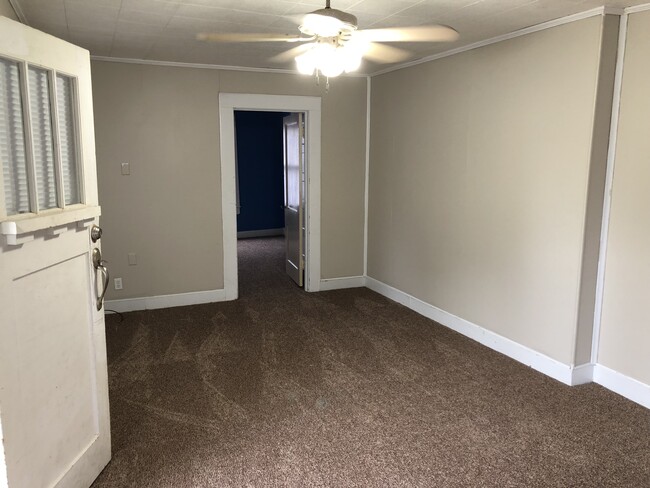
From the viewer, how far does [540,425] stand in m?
2.81

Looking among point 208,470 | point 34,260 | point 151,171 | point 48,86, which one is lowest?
point 208,470

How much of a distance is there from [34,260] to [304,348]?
2.42 meters

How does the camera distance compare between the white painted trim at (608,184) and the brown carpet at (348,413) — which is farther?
the white painted trim at (608,184)

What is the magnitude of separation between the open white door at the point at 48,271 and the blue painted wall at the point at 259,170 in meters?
6.80

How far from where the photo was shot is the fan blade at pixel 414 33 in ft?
6.93

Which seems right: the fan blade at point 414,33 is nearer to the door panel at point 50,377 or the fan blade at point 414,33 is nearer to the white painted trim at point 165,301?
the door panel at point 50,377

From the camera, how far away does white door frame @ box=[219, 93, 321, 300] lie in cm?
495

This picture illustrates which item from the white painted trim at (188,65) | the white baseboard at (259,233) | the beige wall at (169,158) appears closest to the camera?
the white painted trim at (188,65)

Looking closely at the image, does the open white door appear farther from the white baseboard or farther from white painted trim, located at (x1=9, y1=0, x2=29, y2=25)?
the white baseboard

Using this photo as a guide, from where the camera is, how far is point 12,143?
5.84 feet

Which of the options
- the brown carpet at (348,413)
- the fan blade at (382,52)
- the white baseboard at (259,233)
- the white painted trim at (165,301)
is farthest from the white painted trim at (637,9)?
the white baseboard at (259,233)

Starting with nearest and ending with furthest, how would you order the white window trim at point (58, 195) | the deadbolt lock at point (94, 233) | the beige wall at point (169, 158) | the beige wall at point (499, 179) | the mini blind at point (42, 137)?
1. the white window trim at point (58, 195)
2. the mini blind at point (42, 137)
3. the deadbolt lock at point (94, 233)
4. the beige wall at point (499, 179)
5. the beige wall at point (169, 158)

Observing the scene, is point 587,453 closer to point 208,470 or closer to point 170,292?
point 208,470

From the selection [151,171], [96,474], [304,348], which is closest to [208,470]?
[96,474]
